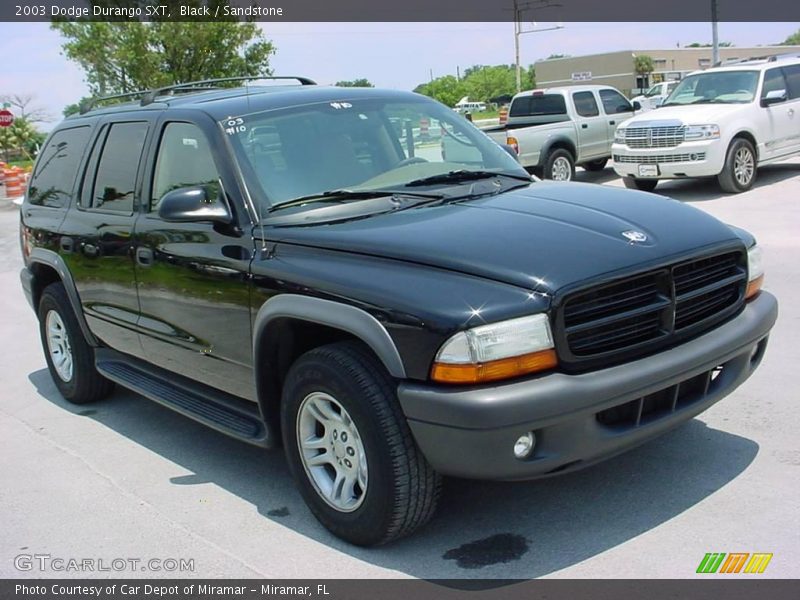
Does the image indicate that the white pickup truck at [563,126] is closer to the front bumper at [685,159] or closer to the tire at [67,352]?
the front bumper at [685,159]

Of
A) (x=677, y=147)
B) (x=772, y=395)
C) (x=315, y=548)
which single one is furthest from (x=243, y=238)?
(x=677, y=147)

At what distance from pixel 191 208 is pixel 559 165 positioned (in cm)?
1262

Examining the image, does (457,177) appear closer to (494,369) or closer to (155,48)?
(494,369)

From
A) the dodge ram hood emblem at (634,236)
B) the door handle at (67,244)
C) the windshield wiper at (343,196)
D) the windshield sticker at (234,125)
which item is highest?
the windshield sticker at (234,125)

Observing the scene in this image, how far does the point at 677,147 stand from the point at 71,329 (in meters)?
9.68

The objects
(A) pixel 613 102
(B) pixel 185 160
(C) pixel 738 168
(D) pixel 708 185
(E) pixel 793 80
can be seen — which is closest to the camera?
(B) pixel 185 160

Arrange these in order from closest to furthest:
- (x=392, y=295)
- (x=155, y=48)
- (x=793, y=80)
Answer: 1. (x=392, y=295)
2. (x=793, y=80)
3. (x=155, y=48)

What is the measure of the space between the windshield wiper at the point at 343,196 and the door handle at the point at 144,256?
1004 mm

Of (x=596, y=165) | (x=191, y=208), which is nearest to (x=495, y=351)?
(x=191, y=208)

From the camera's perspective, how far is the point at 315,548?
3.79 m

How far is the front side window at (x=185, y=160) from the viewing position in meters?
4.45

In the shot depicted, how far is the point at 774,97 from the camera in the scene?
13523 mm

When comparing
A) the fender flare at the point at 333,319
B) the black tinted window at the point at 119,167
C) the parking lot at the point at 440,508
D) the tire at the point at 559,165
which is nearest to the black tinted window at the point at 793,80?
the tire at the point at 559,165

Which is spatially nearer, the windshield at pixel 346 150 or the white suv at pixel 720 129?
the windshield at pixel 346 150
